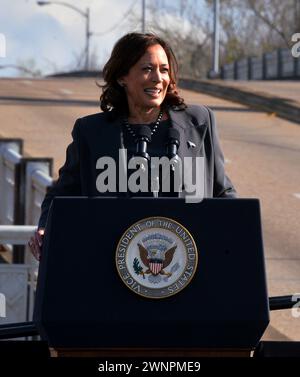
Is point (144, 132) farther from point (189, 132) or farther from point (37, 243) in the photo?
point (37, 243)

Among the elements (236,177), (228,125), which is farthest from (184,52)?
(236,177)

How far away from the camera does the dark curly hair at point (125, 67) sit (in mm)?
4148

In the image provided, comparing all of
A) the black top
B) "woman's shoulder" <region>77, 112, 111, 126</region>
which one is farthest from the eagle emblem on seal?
"woman's shoulder" <region>77, 112, 111, 126</region>

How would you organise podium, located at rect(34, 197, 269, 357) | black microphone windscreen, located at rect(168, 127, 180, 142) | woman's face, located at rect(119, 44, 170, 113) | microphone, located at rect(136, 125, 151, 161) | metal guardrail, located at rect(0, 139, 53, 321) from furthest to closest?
metal guardrail, located at rect(0, 139, 53, 321)
woman's face, located at rect(119, 44, 170, 113)
black microphone windscreen, located at rect(168, 127, 180, 142)
microphone, located at rect(136, 125, 151, 161)
podium, located at rect(34, 197, 269, 357)

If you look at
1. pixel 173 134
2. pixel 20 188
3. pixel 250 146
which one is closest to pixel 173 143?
pixel 173 134

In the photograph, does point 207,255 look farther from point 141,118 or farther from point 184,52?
point 184,52

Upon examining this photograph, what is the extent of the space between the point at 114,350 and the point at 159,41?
1.18m

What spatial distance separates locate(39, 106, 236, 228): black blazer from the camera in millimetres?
4074

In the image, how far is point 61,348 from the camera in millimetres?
3447

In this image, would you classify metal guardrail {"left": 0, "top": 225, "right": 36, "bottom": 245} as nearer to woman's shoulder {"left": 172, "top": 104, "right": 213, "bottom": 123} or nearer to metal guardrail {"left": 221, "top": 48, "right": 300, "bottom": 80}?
woman's shoulder {"left": 172, "top": 104, "right": 213, "bottom": 123}

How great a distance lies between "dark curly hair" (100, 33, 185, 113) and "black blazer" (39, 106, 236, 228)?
68 millimetres

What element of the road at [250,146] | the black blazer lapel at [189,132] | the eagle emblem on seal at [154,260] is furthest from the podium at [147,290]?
the road at [250,146]

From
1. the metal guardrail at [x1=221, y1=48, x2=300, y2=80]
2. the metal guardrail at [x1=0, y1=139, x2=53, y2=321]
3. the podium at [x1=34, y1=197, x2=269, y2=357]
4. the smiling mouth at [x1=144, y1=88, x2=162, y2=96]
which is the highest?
the metal guardrail at [x1=221, y1=48, x2=300, y2=80]

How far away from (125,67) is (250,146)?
52.6 ft
